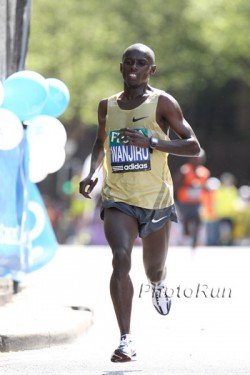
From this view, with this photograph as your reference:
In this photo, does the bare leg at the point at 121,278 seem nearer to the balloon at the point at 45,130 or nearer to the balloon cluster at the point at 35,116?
the balloon cluster at the point at 35,116

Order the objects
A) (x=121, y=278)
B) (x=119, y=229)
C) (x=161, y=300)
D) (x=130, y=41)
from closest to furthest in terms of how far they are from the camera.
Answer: (x=121, y=278)
(x=119, y=229)
(x=161, y=300)
(x=130, y=41)

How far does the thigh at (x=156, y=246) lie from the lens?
8086 mm

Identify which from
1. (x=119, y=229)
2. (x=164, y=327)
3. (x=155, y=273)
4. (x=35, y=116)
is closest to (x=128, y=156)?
(x=119, y=229)

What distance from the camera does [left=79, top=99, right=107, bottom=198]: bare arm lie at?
26.4ft

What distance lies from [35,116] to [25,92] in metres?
0.69

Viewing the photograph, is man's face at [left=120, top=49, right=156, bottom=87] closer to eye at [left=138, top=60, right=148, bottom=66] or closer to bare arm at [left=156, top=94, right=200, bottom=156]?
eye at [left=138, top=60, right=148, bottom=66]

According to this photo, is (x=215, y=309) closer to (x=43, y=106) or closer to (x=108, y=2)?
(x=43, y=106)

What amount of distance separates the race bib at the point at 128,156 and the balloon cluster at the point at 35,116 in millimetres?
1998

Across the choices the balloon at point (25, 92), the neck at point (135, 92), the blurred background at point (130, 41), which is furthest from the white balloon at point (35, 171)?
the blurred background at point (130, 41)

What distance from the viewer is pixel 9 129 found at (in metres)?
9.86

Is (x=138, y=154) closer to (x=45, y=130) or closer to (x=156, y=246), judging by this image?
(x=156, y=246)

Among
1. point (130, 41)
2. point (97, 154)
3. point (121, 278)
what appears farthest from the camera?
point (130, 41)

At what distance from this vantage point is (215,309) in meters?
11.1

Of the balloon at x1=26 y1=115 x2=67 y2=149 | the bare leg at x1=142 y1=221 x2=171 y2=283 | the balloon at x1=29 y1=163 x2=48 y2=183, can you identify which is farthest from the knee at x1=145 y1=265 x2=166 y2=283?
the balloon at x1=29 y1=163 x2=48 y2=183
